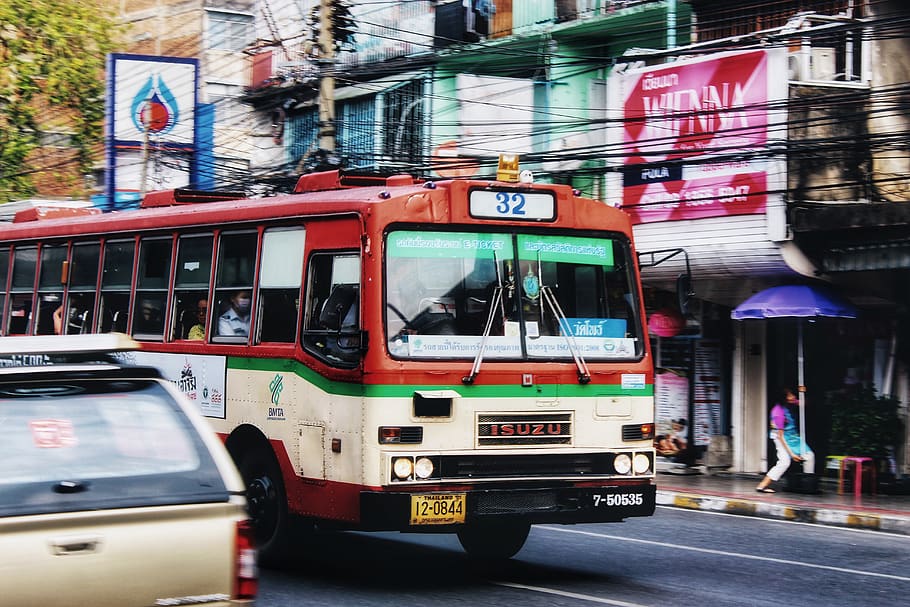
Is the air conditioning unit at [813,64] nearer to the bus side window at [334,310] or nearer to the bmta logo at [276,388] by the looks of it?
the bus side window at [334,310]

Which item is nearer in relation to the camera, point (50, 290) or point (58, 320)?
point (58, 320)

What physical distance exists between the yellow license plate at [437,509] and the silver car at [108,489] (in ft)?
12.0

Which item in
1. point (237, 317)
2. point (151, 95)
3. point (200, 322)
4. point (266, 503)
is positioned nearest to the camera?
point (266, 503)

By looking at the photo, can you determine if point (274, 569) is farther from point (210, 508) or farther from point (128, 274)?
point (210, 508)

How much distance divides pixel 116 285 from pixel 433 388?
174 inches

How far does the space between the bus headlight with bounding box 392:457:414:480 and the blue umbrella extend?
10.6 metres

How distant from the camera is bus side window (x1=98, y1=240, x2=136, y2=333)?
40.3ft

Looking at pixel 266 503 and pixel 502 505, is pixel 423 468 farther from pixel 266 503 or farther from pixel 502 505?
pixel 266 503

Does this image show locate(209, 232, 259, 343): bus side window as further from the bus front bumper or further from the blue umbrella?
the blue umbrella

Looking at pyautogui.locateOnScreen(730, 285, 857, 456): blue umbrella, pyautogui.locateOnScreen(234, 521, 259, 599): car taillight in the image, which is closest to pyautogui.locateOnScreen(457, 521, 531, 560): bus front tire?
pyautogui.locateOnScreen(234, 521, 259, 599): car taillight

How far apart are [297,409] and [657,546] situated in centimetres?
442

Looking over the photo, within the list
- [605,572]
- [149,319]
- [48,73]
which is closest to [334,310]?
[149,319]

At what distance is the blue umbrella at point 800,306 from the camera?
18.6 metres

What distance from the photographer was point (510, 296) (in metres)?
9.73
